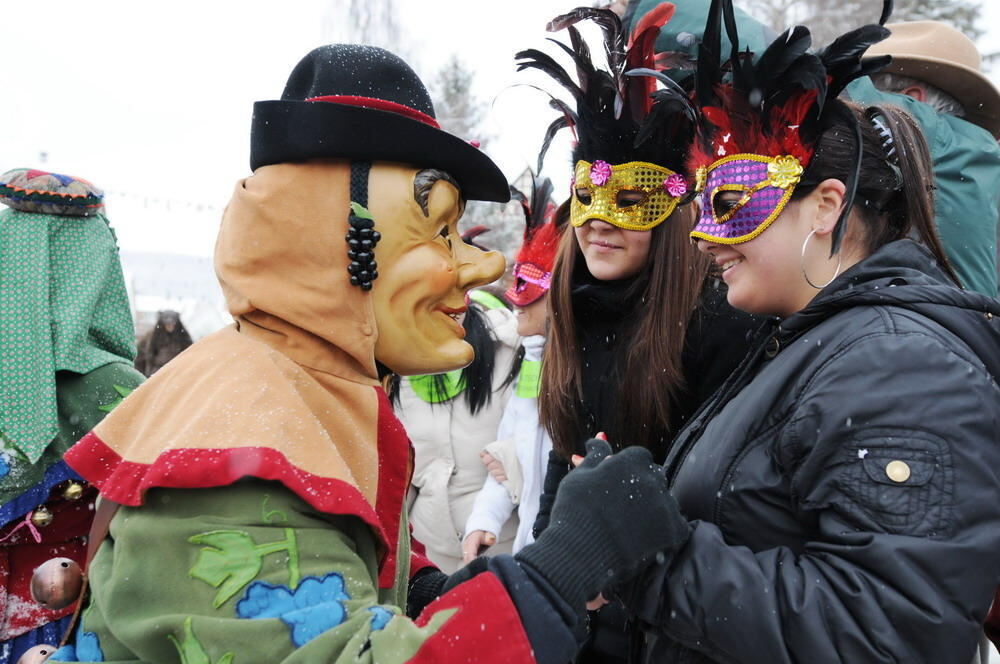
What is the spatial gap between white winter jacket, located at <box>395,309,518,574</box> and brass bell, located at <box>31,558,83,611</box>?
2096 millimetres

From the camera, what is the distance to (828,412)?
1562mm

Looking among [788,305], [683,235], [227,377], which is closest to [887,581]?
[788,305]

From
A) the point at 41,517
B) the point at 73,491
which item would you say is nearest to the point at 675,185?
the point at 73,491

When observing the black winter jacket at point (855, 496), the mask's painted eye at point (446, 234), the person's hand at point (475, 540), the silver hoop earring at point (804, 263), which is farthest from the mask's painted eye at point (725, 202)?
the person's hand at point (475, 540)

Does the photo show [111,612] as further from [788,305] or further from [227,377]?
[788,305]

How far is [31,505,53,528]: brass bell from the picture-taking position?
8.58 ft

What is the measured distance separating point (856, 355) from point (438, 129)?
108 cm

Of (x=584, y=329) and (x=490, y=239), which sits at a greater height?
(x=584, y=329)

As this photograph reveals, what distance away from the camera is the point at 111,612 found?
4.85ft

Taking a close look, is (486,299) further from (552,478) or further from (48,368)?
(48,368)

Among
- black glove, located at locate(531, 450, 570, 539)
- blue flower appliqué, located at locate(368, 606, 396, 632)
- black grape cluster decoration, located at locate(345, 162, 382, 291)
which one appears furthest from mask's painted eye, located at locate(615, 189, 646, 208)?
blue flower appliqué, located at locate(368, 606, 396, 632)

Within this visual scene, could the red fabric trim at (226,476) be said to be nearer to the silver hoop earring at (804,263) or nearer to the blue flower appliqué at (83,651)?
the blue flower appliqué at (83,651)

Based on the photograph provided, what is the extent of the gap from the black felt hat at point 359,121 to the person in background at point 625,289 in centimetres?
74

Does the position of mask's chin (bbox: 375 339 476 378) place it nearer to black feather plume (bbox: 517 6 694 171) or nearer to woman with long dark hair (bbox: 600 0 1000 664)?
woman with long dark hair (bbox: 600 0 1000 664)
